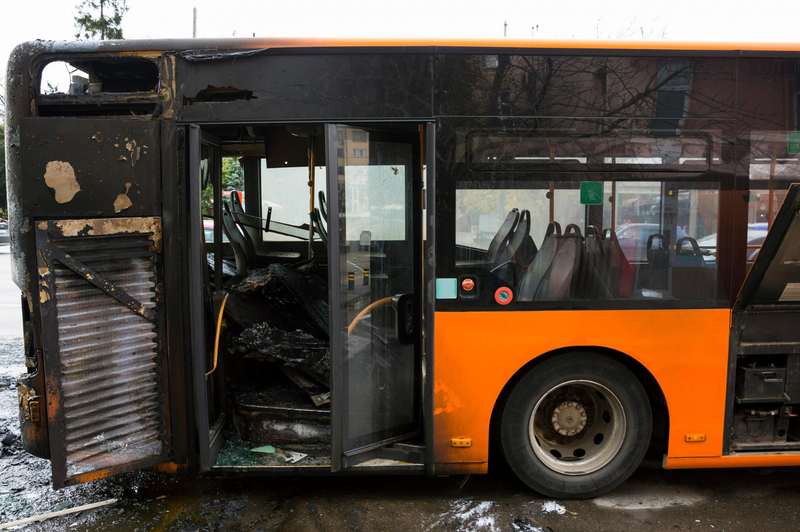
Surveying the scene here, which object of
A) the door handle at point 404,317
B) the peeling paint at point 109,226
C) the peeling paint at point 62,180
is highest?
the peeling paint at point 62,180

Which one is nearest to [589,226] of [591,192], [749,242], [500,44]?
[591,192]

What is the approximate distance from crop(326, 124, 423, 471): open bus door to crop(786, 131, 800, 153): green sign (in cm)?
224

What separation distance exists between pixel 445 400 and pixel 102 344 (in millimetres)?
2020

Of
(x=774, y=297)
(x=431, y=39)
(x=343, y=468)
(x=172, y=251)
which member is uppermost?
(x=431, y=39)

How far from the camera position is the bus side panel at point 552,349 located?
3.33 m

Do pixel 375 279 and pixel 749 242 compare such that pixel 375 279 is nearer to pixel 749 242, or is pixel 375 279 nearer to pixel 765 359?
pixel 749 242

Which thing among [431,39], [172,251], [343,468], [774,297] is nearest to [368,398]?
[343,468]

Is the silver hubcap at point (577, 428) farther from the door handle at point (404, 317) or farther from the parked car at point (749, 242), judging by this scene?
the parked car at point (749, 242)

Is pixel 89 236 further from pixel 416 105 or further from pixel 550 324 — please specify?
pixel 550 324

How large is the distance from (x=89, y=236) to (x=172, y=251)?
435 mm

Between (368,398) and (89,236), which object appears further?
(368,398)

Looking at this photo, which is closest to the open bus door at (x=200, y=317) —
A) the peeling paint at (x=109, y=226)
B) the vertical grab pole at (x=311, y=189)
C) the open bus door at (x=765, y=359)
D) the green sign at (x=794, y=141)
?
the peeling paint at (x=109, y=226)

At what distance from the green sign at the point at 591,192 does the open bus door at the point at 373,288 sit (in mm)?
994

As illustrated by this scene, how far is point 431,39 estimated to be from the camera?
3.24 m
